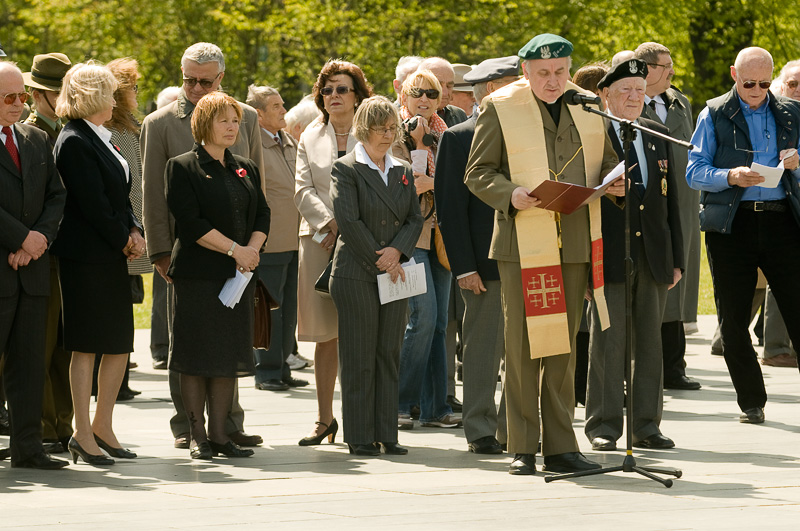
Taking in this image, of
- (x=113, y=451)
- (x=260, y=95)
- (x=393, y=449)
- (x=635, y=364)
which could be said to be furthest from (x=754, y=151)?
(x=113, y=451)

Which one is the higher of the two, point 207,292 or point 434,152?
point 434,152

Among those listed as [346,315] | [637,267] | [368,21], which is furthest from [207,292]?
[368,21]

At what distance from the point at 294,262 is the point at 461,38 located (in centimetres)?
2214

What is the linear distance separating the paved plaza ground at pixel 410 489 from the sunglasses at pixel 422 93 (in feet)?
7.14

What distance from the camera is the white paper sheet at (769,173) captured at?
9008mm

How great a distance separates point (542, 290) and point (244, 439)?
7.36 ft

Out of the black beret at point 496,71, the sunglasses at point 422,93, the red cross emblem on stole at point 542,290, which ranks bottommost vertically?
the red cross emblem on stole at point 542,290

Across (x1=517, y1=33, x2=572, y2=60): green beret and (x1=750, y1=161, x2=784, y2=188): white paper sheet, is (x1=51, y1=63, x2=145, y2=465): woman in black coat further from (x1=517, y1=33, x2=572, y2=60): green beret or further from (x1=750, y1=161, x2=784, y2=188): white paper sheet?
(x1=750, y1=161, x2=784, y2=188): white paper sheet

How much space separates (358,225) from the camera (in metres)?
8.38

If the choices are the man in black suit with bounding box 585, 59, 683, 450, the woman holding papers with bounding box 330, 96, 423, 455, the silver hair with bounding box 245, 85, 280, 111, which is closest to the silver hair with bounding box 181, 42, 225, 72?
the woman holding papers with bounding box 330, 96, 423, 455

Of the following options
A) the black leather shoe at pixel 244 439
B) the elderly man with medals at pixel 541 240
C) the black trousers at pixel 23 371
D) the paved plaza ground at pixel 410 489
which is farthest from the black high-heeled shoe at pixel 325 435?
the black trousers at pixel 23 371

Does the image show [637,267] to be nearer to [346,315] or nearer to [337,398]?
[346,315]

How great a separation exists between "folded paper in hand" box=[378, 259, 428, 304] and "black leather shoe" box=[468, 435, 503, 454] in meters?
0.94

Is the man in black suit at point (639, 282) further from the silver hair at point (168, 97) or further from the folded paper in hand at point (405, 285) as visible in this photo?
the silver hair at point (168, 97)
